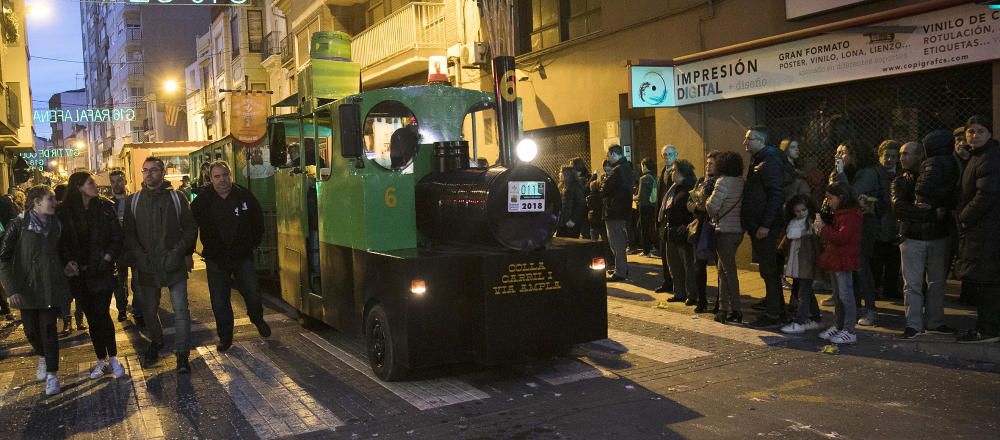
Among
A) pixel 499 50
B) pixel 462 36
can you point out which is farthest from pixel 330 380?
pixel 462 36

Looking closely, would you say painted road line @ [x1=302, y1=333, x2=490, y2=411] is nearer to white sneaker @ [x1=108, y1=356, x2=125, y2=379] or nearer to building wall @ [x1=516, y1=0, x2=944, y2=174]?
white sneaker @ [x1=108, y1=356, x2=125, y2=379]

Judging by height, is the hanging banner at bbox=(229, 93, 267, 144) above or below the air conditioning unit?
below

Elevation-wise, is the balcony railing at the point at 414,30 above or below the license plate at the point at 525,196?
above

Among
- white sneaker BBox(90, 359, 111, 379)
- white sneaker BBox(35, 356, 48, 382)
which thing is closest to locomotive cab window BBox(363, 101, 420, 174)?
white sneaker BBox(90, 359, 111, 379)

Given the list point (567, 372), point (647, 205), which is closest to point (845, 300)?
point (567, 372)

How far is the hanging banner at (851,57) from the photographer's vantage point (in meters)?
9.00

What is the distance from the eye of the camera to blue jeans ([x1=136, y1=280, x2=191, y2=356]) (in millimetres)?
7117

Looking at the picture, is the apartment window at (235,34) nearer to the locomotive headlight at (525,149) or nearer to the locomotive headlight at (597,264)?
the locomotive headlight at (525,149)

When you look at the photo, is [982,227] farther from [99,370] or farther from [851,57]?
[99,370]

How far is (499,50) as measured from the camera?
17.9 m

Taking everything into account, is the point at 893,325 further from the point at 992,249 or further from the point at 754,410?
the point at 754,410

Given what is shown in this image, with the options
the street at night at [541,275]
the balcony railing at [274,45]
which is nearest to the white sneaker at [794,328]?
the street at night at [541,275]

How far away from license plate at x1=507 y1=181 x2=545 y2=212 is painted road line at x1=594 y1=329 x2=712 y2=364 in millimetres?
1763

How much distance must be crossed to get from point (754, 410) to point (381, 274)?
2.93 m
